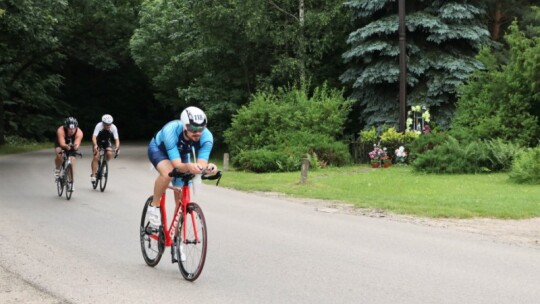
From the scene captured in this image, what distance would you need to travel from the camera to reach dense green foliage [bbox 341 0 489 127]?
28.6 metres

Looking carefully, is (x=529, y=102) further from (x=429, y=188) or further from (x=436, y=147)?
(x=429, y=188)

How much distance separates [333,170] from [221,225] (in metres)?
12.6

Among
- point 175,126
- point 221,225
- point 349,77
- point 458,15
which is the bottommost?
point 221,225

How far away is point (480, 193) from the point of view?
16.0 m

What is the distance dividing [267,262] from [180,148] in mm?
1850

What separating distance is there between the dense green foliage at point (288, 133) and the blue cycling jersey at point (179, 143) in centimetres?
1602

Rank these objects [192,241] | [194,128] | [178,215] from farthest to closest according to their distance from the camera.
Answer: [178,215]
[192,241]
[194,128]

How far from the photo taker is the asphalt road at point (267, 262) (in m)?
6.86

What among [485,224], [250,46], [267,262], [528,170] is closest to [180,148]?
[267,262]

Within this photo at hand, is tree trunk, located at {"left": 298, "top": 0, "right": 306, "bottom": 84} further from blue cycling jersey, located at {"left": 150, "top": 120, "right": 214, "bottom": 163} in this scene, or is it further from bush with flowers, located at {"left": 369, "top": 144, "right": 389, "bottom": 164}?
blue cycling jersey, located at {"left": 150, "top": 120, "right": 214, "bottom": 163}

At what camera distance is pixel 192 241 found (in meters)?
7.35

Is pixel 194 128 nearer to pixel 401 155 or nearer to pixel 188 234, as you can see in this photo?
pixel 188 234

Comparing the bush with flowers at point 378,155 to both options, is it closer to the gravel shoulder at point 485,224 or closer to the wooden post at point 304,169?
the wooden post at point 304,169

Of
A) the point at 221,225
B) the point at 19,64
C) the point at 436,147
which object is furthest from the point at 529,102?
the point at 19,64
